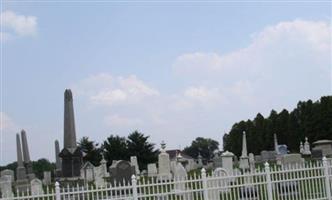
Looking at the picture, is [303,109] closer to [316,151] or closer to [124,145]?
[124,145]

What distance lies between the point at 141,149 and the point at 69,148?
81.0ft

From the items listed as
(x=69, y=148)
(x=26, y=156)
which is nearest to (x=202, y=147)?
(x=26, y=156)

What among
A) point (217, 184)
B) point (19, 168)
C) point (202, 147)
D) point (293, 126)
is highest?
point (293, 126)

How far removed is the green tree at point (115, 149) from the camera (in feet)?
151

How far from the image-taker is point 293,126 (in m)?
61.9

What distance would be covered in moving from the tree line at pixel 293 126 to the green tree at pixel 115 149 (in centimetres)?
2212

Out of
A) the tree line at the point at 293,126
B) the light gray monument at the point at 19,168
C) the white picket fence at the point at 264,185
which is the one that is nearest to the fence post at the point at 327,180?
the white picket fence at the point at 264,185

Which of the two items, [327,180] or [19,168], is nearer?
[327,180]

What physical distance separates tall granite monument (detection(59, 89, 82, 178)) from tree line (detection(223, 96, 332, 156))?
38.3 metres

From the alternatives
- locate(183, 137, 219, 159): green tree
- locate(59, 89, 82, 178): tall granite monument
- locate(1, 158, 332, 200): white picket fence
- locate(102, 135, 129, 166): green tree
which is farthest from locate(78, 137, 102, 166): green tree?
locate(183, 137, 219, 159): green tree

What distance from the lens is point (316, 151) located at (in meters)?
21.8

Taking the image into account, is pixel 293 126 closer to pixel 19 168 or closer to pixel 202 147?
pixel 19 168

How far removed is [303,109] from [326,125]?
5.15 metres

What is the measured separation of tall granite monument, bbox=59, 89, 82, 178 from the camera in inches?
887
